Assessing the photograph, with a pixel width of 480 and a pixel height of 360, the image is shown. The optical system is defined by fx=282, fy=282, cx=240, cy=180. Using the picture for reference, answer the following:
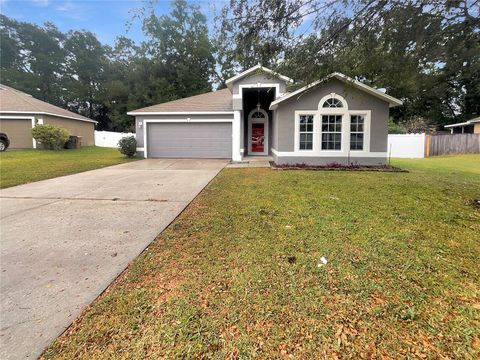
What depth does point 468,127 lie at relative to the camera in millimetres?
30703

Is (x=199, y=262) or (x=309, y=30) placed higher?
(x=309, y=30)

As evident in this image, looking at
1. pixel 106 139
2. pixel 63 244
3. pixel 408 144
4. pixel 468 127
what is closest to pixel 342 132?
pixel 408 144

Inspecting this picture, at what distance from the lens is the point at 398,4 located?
20.9ft

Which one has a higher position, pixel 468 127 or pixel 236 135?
pixel 468 127

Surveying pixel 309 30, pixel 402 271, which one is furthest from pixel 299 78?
pixel 402 271

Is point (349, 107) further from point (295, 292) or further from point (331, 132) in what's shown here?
point (295, 292)

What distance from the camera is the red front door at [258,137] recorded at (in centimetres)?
1830

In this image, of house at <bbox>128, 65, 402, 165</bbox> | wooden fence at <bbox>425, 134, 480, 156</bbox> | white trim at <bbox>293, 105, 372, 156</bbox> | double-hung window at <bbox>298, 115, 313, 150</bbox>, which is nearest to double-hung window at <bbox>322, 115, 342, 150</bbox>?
house at <bbox>128, 65, 402, 165</bbox>

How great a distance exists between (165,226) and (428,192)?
22.0 feet

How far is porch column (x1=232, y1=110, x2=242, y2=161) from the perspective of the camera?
610 inches

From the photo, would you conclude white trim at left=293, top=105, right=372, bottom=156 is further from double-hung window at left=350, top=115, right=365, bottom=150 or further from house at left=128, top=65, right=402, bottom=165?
double-hung window at left=350, top=115, right=365, bottom=150

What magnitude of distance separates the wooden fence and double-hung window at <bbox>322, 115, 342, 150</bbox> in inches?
495

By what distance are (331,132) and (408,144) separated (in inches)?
454

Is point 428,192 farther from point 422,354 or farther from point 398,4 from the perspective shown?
point 422,354
